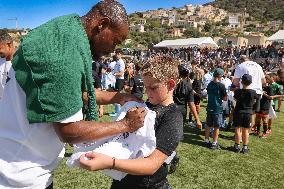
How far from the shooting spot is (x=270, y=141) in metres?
10.0

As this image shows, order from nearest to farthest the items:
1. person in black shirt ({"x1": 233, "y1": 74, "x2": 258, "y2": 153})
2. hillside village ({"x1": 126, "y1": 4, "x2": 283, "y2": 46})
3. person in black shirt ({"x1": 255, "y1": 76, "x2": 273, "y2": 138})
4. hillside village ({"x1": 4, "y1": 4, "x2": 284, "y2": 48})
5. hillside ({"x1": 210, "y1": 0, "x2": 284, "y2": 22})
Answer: person in black shirt ({"x1": 233, "y1": 74, "x2": 258, "y2": 153}), person in black shirt ({"x1": 255, "y1": 76, "x2": 273, "y2": 138}), hillside village ({"x1": 4, "y1": 4, "x2": 284, "y2": 48}), hillside village ({"x1": 126, "y1": 4, "x2": 283, "y2": 46}), hillside ({"x1": 210, "y1": 0, "x2": 284, "y2": 22})

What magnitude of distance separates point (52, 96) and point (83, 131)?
225mm

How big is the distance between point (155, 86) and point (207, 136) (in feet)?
22.8

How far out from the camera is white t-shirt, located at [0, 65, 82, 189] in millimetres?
1887

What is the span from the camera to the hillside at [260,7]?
15262 cm

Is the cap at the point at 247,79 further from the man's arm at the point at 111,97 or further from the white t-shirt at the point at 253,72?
the man's arm at the point at 111,97

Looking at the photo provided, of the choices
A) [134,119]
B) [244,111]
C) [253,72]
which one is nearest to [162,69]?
[134,119]

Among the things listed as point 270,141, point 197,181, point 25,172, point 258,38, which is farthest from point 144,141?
point 258,38

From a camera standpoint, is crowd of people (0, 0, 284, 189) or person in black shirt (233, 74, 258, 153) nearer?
crowd of people (0, 0, 284, 189)

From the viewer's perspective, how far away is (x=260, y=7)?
17362cm

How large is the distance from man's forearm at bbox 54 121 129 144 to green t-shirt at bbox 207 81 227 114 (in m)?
7.32

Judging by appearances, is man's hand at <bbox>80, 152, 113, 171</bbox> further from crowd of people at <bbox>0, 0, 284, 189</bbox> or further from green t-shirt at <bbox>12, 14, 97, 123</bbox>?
green t-shirt at <bbox>12, 14, 97, 123</bbox>

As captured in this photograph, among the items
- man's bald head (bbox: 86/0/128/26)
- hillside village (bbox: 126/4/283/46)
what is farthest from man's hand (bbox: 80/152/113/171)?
hillside village (bbox: 126/4/283/46)

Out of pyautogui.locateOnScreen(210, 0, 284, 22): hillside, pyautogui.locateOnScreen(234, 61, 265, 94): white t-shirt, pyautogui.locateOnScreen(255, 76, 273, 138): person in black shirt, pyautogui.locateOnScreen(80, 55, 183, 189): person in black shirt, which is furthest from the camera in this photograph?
pyautogui.locateOnScreen(210, 0, 284, 22): hillside
